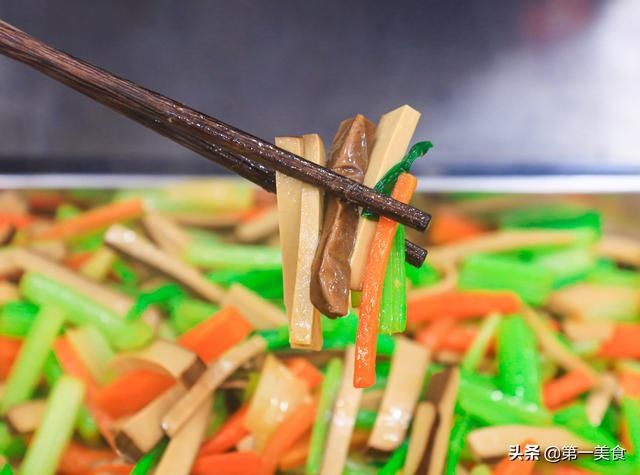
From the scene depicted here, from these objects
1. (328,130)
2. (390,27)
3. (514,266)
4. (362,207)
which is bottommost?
(362,207)

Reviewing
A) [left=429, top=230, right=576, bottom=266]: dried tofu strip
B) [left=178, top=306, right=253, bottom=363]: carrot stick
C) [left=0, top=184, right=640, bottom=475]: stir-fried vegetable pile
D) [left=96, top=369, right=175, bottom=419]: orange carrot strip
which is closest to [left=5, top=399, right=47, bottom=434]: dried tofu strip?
[left=0, top=184, right=640, bottom=475]: stir-fried vegetable pile

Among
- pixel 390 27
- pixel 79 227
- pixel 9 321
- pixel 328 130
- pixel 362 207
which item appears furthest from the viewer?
pixel 390 27

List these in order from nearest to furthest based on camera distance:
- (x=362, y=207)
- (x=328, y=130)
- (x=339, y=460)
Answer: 1. (x=362, y=207)
2. (x=339, y=460)
3. (x=328, y=130)

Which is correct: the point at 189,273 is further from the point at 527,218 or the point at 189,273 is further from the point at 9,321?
the point at 527,218

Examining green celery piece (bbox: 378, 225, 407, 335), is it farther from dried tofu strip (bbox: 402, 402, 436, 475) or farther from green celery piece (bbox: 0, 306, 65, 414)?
green celery piece (bbox: 0, 306, 65, 414)

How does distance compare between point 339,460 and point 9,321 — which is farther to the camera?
point 9,321

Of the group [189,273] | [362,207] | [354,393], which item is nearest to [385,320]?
[362,207]

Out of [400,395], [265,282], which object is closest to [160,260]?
[265,282]

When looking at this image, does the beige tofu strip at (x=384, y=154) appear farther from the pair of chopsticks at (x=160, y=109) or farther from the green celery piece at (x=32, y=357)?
the green celery piece at (x=32, y=357)
